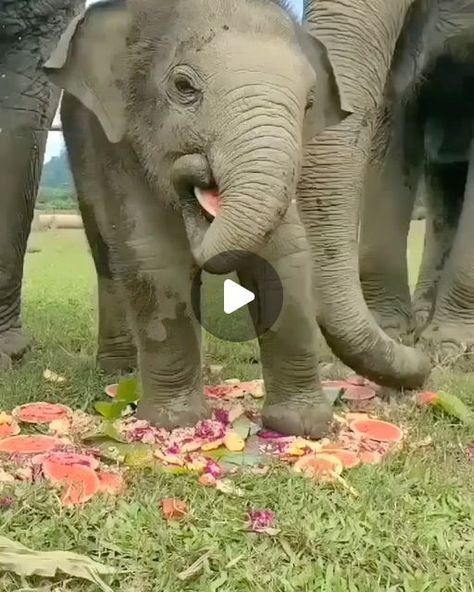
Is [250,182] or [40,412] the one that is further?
[40,412]

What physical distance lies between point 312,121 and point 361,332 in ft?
1.03

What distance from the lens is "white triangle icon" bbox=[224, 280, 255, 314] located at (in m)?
1.36

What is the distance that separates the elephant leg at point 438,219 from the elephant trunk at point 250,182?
4.58ft

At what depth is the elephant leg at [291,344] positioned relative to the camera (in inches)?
55.5

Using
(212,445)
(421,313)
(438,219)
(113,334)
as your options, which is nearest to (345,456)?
(212,445)

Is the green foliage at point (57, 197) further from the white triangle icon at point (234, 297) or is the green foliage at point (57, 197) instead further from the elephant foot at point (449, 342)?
the elephant foot at point (449, 342)

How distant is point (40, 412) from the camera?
1.53 m

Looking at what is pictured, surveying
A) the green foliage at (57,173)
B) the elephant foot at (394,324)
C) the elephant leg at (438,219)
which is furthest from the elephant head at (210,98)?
the elephant leg at (438,219)

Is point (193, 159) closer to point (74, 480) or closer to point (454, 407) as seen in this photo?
point (74, 480)

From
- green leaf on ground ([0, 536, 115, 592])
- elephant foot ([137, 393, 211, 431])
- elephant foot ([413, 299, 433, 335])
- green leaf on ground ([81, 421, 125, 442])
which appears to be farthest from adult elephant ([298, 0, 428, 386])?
elephant foot ([413, 299, 433, 335])

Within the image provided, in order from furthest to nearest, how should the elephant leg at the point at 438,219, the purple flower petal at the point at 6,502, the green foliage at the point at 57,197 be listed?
the elephant leg at the point at 438,219 → the green foliage at the point at 57,197 → the purple flower petal at the point at 6,502

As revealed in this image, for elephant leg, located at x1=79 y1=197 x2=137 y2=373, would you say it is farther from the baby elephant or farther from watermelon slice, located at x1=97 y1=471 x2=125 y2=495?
watermelon slice, located at x1=97 y1=471 x2=125 y2=495

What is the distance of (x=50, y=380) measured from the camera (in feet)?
5.93

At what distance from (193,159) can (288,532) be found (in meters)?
0.45
